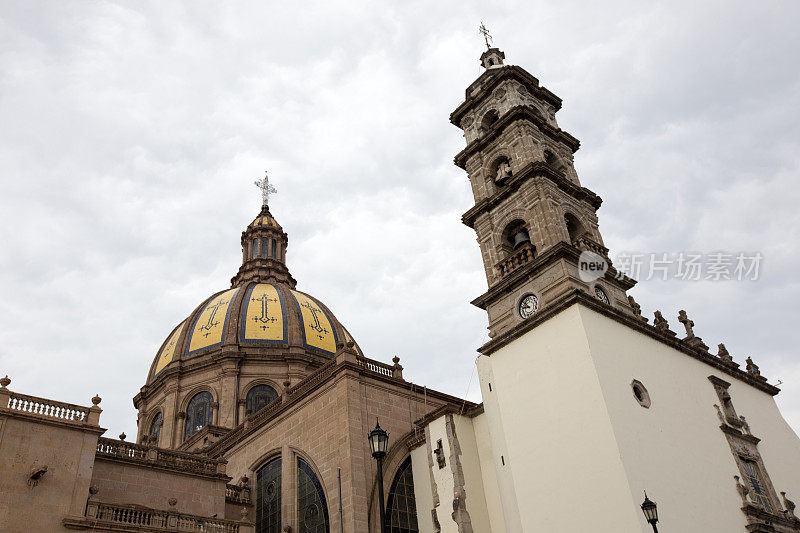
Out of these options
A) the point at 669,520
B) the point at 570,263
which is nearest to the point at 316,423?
the point at 570,263

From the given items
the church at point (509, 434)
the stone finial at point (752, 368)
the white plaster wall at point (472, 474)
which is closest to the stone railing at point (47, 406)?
the church at point (509, 434)

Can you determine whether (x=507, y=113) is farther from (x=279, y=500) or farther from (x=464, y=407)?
A: (x=279, y=500)

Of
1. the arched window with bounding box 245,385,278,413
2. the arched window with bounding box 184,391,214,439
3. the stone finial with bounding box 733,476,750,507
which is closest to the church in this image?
the stone finial with bounding box 733,476,750,507

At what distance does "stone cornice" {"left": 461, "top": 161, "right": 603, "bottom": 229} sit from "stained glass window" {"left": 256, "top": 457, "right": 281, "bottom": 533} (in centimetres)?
1168

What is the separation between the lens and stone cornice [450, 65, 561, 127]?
26.3 m

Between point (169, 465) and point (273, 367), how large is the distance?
14929mm

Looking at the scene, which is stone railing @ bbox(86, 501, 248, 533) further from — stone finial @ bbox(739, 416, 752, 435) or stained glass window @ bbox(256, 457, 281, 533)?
stone finial @ bbox(739, 416, 752, 435)

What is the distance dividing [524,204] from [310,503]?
487 inches

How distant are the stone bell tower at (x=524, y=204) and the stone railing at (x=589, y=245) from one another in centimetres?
3

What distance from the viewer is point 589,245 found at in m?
22.0

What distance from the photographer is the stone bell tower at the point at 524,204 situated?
20.7 metres

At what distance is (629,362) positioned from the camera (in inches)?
748

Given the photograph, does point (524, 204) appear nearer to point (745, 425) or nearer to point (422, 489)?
point (422, 489)

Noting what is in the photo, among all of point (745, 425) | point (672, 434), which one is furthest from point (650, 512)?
point (745, 425)
